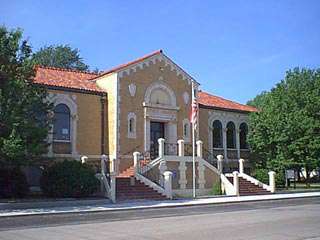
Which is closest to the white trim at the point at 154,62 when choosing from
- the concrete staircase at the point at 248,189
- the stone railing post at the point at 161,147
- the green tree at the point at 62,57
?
the stone railing post at the point at 161,147

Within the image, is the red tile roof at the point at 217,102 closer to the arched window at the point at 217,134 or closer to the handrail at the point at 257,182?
the arched window at the point at 217,134

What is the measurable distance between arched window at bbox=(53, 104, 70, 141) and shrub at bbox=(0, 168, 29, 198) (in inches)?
215

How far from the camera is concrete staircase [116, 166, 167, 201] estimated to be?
1040 inches

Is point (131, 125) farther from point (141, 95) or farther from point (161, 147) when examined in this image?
point (161, 147)

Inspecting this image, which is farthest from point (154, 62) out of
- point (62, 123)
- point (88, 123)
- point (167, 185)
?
point (167, 185)

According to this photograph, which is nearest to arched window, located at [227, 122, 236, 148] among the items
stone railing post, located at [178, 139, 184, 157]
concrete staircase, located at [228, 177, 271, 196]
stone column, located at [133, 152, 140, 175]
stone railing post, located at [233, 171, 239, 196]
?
concrete staircase, located at [228, 177, 271, 196]

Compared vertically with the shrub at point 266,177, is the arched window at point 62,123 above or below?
above

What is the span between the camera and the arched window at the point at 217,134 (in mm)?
38906

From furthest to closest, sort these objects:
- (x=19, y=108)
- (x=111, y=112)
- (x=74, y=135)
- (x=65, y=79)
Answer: (x=65, y=79)
(x=111, y=112)
(x=74, y=135)
(x=19, y=108)

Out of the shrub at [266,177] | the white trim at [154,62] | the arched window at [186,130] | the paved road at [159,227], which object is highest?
the white trim at [154,62]

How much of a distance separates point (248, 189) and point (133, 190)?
8.75 m

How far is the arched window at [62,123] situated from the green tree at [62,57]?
36.0 metres

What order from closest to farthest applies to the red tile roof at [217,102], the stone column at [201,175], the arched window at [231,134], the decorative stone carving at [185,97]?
the stone column at [201,175] → the decorative stone carving at [185,97] → the red tile roof at [217,102] → the arched window at [231,134]

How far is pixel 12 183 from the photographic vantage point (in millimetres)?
24141
